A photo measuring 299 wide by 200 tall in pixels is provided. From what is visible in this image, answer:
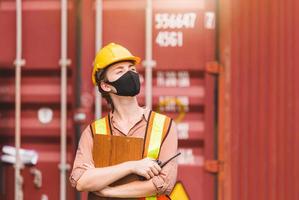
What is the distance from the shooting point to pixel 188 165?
16.0 feet

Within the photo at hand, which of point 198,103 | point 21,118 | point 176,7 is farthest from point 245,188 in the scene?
point 21,118

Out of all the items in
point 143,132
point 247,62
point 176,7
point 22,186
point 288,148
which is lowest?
point 22,186

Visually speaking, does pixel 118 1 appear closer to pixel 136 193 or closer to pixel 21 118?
pixel 21 118

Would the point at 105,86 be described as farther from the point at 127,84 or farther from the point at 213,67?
the point at 213,67

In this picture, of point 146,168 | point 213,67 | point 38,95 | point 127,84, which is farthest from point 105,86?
point 38,95

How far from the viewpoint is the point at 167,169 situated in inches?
126

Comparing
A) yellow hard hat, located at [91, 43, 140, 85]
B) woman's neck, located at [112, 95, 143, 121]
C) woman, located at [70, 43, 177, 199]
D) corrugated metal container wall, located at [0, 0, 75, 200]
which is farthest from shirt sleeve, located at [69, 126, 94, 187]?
corrugated metal container wall, located at [0, 0, 75, 200]

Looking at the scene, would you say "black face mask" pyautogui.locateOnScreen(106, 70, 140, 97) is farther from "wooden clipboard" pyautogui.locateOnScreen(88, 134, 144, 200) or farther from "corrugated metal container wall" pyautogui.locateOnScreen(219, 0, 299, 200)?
"corrugated metal container wall" pyautogui.locateOnScreen(219, 0, 299, 200)

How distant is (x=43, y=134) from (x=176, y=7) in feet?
4.37

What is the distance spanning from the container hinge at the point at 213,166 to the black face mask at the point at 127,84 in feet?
5.70

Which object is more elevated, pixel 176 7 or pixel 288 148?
pixel 176 7

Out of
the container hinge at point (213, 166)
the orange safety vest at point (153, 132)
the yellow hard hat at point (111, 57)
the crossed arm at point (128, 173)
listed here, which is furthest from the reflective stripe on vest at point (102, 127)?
the container hinge at point (213, 166)

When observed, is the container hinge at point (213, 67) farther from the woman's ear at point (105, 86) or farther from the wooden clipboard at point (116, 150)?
the wooden clipboard at point (116, 150)

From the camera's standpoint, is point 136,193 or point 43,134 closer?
point 136,193
